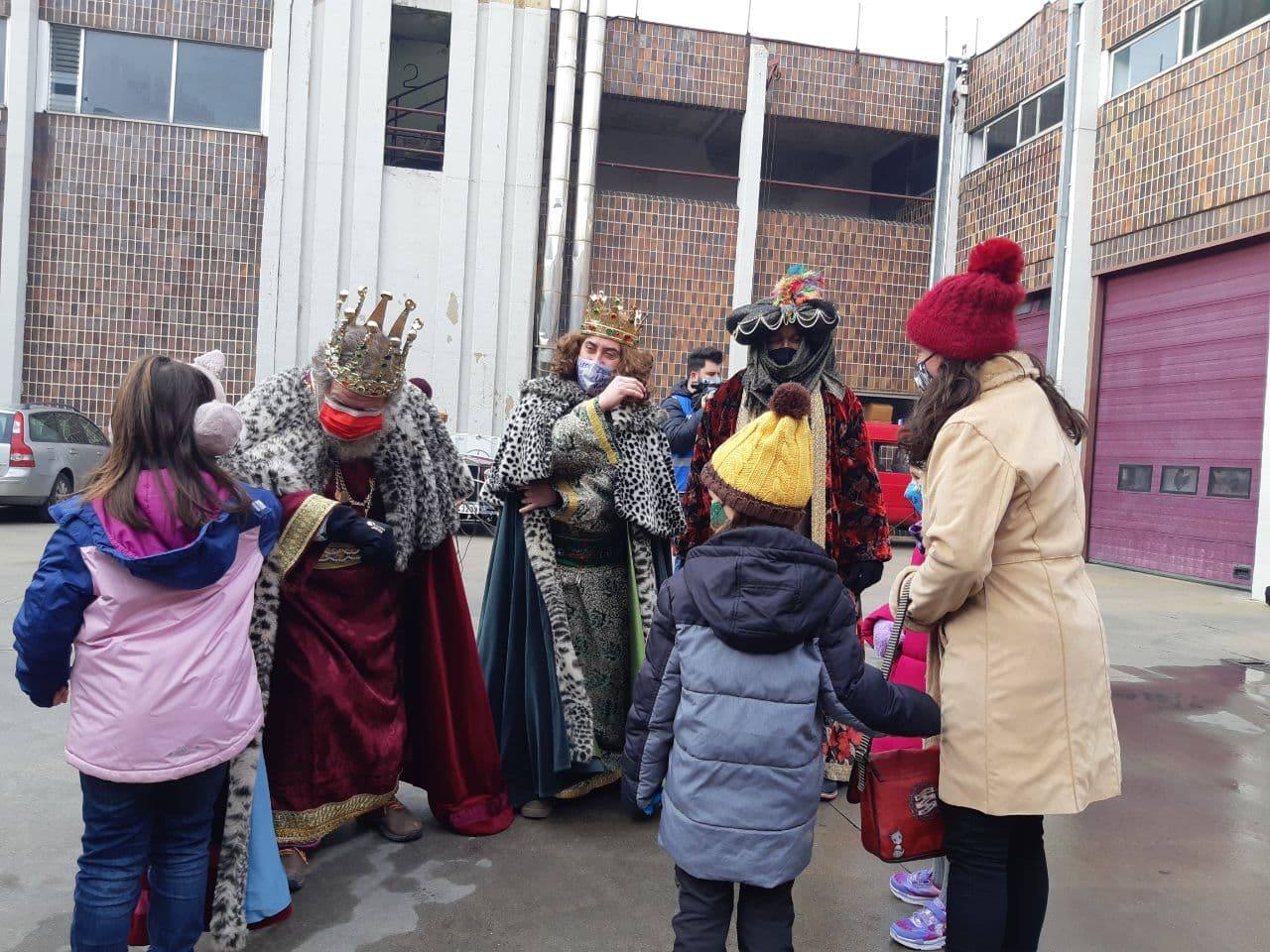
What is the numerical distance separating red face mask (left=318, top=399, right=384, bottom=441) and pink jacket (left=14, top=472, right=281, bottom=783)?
693 millimetres

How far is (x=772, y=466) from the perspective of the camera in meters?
2.17

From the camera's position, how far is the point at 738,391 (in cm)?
369

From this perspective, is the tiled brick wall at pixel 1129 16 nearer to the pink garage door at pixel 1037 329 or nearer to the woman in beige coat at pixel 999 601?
the pink garage door at pixel 1037 329

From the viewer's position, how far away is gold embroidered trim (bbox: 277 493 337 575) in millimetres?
2701

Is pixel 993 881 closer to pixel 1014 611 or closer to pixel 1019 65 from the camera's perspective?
pixel 1014 611

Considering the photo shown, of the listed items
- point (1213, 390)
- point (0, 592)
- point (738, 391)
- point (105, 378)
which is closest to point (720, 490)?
point (738, 391)

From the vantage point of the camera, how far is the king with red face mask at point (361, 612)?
9.00 feet

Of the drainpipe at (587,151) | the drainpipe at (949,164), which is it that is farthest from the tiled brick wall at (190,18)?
the drainpipe at (949,164)

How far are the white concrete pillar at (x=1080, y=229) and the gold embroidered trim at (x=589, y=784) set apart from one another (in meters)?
9.72

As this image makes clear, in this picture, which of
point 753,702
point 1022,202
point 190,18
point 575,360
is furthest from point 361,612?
point 190,18

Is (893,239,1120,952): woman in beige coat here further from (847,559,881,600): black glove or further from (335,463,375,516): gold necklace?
(335,463,375,516): gold necklace

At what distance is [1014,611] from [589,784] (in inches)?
74.5

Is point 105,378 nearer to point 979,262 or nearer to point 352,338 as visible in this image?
point 352,338

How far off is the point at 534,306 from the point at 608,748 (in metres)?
11.2
